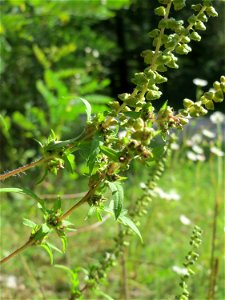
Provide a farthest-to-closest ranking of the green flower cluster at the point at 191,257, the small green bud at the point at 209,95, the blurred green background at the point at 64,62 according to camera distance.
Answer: the blurred green background at the point at 64,62 < the green flower cluster at the point at 191,257 < the small green bud at the point at 209,95

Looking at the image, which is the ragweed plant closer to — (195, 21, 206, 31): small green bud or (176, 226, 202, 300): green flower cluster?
(195, 21, 206, 31): small green bud

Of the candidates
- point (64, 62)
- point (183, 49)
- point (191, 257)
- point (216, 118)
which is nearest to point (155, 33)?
point (183, 49)

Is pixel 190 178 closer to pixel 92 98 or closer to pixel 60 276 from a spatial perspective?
pixel 92 98

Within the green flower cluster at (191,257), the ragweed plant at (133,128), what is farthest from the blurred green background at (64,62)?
the green flower cluster at (191,257)

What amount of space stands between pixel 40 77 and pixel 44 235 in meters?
4.62

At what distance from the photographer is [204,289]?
272 cm

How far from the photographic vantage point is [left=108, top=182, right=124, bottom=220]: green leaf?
76 centimetres

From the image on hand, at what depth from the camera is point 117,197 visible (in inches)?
30.6

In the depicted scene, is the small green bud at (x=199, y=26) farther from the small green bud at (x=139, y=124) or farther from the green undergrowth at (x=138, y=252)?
the green undergrowth at (x=138, y=252)

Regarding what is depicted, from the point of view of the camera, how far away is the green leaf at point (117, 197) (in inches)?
29.8

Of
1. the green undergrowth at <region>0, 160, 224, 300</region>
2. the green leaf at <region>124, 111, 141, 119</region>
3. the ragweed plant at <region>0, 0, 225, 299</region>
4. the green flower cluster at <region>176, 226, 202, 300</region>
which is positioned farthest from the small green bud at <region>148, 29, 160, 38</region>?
the green undergrowth at <region>0, 160, 224, 300</region>

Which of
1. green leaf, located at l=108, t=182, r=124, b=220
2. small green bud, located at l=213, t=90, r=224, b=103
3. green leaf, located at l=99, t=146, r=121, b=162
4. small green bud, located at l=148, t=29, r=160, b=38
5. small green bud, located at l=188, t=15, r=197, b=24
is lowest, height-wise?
green leaf, located at l=108, t=182, r=124, b=220

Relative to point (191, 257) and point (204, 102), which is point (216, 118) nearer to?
point (191, 257)

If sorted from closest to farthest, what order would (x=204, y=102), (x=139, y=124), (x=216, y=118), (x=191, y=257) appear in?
1. (x=139, y=124)
2. (x=204, y=102)
3. (x=191, y=257)
4. (x=216, y=118)
